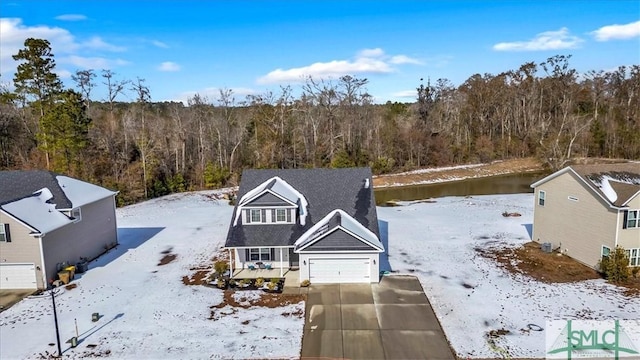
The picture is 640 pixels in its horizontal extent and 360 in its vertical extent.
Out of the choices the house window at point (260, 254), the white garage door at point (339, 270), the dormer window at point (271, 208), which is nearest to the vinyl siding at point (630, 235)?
the white garage door at point (339, 270)

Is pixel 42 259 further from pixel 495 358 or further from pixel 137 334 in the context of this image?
pixel 495 358

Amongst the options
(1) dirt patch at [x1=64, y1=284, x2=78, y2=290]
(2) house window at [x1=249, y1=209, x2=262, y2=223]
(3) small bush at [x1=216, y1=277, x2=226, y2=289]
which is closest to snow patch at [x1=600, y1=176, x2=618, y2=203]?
(2) house window at [x1=249, y1=209, x2=262, y2=223]

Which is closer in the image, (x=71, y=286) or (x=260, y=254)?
(x=71, y=286)

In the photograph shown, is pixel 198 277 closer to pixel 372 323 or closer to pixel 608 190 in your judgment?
pixel 372 323

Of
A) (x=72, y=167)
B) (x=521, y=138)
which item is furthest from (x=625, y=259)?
(x=521, y=138)

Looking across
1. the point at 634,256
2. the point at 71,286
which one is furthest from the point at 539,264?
the point at 71,286

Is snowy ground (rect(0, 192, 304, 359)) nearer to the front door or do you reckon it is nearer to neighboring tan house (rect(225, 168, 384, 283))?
neighboring tan house (rect(225, 168, 384, 283))
